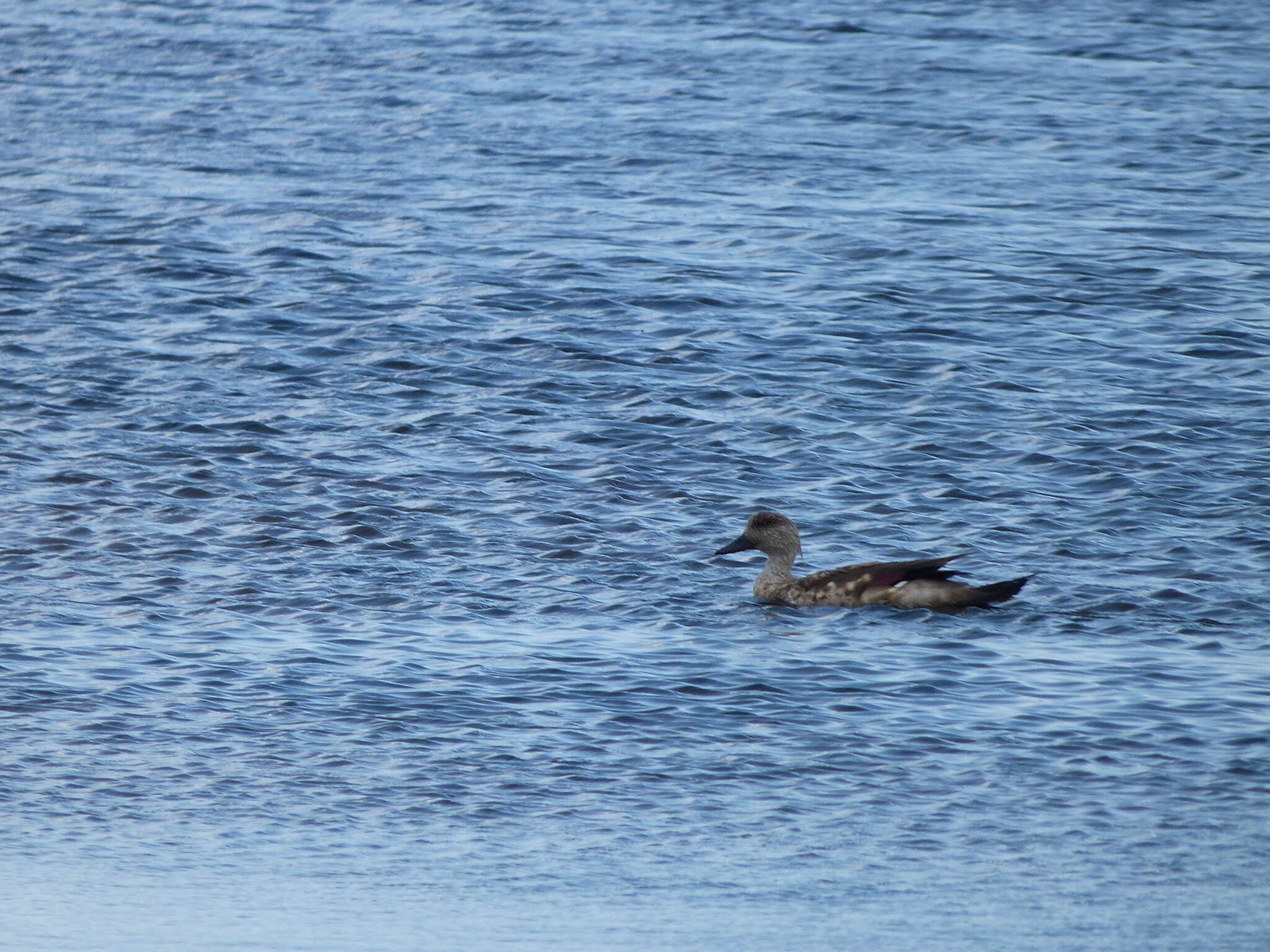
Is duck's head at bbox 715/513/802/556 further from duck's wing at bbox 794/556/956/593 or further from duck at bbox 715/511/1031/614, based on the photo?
duck's wing at bbox 794/556/956/593

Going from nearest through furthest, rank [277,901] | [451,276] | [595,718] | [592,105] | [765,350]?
[277,901] → [595,718] → [765,350] → [451,276] → [592,105]

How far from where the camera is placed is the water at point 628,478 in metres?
9.16

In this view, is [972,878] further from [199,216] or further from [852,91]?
[852,91]

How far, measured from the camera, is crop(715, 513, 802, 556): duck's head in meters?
13.8

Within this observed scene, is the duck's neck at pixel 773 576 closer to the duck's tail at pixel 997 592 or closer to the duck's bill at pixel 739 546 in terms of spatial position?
the duck's bill at pixel 739 546

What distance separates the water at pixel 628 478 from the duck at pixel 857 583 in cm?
14

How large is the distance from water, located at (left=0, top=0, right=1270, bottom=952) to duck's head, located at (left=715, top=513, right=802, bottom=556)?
41cm

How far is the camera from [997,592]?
12.9 meters

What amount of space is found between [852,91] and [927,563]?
16.2m

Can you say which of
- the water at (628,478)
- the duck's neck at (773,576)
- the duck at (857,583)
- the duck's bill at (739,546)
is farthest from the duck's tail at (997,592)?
the duck's bill at (739,546)

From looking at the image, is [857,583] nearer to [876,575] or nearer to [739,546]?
[876,575]

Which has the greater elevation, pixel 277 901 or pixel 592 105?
pixel 592 105

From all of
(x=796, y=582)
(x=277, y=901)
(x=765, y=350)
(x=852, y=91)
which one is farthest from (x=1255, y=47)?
(x=277, y=901)

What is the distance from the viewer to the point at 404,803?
9.88 meters
